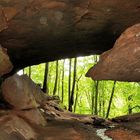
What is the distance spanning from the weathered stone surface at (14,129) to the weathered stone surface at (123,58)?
357 centimetres

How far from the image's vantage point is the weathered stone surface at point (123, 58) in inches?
437

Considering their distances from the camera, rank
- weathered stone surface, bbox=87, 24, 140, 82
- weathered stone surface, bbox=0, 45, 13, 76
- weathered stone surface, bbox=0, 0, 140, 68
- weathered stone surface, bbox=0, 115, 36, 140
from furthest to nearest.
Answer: weathered stone surface, bbox=0, 45, 13, 76, weathered stone surface, bbox=0, 0, 140, 68, weathered stone surface, bbox=87, 24, 140, 82, weathered stone surface, bbox=0, 115, 36, 140

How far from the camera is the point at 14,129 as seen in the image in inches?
427

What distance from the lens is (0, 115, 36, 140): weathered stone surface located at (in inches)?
409

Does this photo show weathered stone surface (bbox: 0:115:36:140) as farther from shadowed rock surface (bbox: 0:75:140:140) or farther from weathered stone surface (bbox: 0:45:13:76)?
weathered stone surface (bbox: 0:45:13:76)

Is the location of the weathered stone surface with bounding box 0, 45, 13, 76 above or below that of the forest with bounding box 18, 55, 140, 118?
above

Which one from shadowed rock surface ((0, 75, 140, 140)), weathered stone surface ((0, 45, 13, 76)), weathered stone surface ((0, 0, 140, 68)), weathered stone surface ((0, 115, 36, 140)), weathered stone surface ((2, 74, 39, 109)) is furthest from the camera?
weathered stone surface ((2, 74, 39, 109))

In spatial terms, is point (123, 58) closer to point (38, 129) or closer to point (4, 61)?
point (38, 129)

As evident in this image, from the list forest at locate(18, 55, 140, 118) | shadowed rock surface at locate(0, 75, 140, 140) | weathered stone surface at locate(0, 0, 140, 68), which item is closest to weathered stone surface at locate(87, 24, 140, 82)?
weathered stone surface at locate(0, 0, 140, 68)

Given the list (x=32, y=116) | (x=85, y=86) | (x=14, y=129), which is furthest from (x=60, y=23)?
(x=85, y=86)

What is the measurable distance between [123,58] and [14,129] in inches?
196

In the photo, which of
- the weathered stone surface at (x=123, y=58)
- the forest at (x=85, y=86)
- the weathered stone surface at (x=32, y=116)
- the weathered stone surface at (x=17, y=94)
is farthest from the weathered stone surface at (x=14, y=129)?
the forest at (x=85, y=86)

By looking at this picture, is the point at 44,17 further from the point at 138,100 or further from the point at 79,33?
the point at 138,100

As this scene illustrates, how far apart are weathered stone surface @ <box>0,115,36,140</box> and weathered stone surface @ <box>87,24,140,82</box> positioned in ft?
11.7
